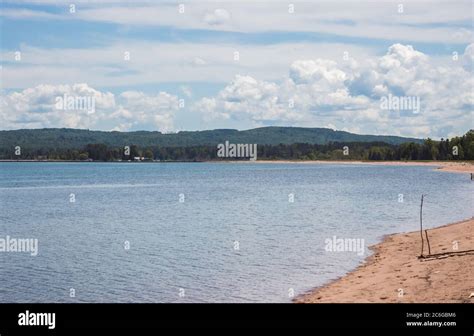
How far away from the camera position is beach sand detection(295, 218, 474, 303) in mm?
22609

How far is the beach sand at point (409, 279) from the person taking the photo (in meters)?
22.6

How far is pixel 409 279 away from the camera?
25859 mm
